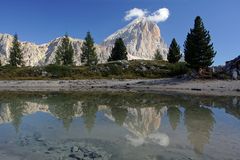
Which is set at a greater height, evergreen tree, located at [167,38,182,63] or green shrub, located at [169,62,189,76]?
evergreen tree, located at [167,38,182,63]

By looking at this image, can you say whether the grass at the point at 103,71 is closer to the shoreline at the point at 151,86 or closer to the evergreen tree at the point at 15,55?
the shoreline at the point at 151,86

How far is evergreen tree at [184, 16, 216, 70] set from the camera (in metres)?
66.7

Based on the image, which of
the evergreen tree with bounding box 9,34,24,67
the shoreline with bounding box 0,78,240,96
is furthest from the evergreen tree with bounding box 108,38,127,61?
the evergreen tree with bounding box 9,34,24,67

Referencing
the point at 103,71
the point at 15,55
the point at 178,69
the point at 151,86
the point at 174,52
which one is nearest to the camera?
the point at 151,86

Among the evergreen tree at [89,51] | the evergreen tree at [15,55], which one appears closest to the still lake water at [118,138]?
the evergreen tree at [89,51]

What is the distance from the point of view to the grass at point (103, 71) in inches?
3374

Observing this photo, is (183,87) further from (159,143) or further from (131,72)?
(159,143)

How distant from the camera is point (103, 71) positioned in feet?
290

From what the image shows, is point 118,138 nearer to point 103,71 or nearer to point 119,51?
point 103,71

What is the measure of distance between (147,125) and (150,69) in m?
72.0

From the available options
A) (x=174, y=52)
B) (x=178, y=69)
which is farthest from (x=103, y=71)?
(x=174, y=52)

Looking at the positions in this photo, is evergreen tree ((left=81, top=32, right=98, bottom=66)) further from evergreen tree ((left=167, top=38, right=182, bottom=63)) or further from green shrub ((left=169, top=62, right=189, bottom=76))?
green shrub ((left=169, top=62, right=189, bottom=76))

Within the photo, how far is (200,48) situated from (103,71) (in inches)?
Answer: 1238

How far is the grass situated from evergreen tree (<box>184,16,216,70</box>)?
16.1m
